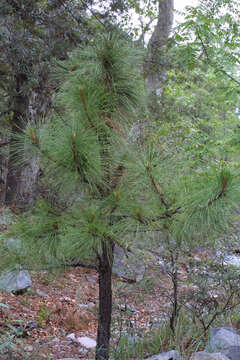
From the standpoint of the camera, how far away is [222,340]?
3.09m

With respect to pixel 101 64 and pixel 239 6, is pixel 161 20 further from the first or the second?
pixel 101 64

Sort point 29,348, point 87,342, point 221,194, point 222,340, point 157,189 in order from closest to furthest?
point 221,194 < point 157,189 < point 222,340 < point 29,348 < point 87,342

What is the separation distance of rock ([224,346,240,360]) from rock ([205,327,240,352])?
0.12 feet

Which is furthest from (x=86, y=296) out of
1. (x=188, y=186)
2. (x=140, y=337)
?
(x=188, y=186)

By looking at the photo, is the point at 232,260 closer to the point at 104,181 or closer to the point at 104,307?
the point at 104,307

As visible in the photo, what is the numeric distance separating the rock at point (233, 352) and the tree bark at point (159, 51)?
519 cm

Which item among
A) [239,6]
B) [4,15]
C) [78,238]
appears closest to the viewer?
[78,238]

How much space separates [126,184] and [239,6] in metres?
3.07

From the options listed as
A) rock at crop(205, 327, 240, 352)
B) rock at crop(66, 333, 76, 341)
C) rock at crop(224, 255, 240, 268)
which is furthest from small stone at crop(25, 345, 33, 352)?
rock at crop(224, 255, 240, 268)

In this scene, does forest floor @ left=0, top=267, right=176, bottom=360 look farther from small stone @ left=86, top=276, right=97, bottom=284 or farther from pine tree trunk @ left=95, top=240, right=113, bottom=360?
pine tree trunk @ left=95, top=240, right=113, bottom=360

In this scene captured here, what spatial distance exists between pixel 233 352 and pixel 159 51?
5951mm

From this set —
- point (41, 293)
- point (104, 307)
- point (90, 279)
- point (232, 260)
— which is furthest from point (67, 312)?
point (232, 260)

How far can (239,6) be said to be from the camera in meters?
4.25

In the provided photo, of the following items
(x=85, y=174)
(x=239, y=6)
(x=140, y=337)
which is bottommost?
(x=140, y=337)
